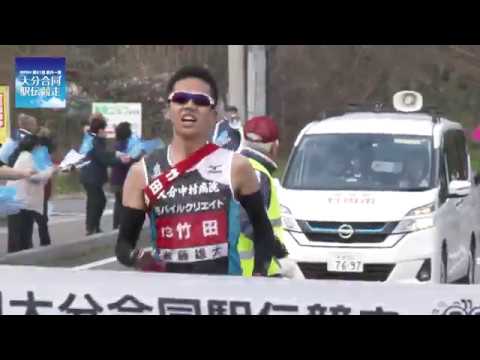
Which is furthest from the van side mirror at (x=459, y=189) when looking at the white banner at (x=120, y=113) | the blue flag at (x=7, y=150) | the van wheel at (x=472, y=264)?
the white banner at (x=120, y=113)

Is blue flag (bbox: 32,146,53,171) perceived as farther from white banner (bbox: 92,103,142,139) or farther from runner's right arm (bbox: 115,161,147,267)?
white banner (bbox: 92,103,142,139)

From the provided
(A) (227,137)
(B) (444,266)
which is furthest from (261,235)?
(B) (444,266)

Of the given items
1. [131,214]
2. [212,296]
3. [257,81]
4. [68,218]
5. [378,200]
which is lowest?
[68,218]

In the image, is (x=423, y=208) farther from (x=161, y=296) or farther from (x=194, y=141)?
(x=161, y=296)

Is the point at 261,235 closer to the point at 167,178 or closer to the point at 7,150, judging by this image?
the point at 167,178

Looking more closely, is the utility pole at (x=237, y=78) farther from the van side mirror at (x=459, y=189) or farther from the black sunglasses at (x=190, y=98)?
the black sunglasses at (x=190, y=98)

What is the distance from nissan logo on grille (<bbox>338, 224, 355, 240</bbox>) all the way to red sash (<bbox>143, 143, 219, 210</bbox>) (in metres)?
5.86

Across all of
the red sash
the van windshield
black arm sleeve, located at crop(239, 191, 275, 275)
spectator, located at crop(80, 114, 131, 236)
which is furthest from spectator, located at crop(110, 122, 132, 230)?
the red sash

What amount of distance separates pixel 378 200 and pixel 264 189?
4.55 meters

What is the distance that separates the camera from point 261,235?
4.99 m

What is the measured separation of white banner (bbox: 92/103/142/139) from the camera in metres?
24.2
